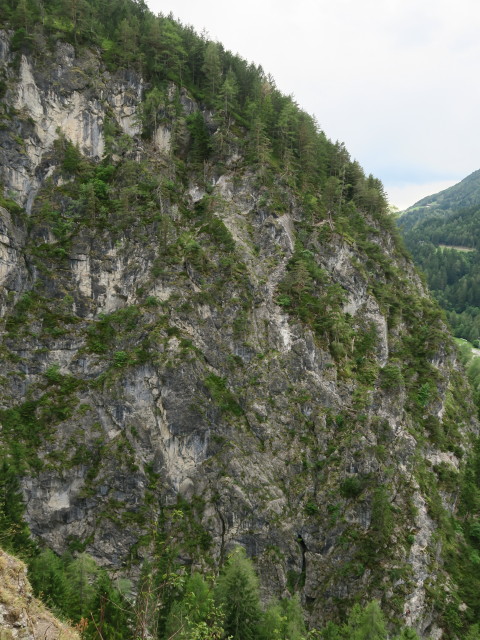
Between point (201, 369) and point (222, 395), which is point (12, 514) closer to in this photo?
point (201, 369)

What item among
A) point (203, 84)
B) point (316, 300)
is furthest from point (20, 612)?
point (203, 84)

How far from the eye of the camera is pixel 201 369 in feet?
156

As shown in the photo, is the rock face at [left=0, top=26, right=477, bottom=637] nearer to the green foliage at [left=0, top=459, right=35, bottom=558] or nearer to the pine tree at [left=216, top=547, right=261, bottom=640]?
the green foliage at [left=0, top=459, right=35, bottom=558]

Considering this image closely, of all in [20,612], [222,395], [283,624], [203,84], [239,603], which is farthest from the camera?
[203,84]

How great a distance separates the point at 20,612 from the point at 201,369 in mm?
38076

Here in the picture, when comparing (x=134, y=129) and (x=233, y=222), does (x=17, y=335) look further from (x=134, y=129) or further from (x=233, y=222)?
(x=134, y=129)

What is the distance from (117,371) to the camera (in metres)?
46.5

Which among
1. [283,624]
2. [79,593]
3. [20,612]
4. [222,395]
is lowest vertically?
[283,624]

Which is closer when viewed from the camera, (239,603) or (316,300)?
(239,603)

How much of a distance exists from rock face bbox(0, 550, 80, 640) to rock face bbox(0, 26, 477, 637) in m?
31.4

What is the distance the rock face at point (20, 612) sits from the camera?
29.3ft

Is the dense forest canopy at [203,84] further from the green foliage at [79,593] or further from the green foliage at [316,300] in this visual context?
the green foliage at [79,593]

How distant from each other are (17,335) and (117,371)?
13.0m

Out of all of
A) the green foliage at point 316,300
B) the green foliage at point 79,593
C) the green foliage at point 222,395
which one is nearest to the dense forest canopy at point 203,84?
the green foliage at point 316,300
